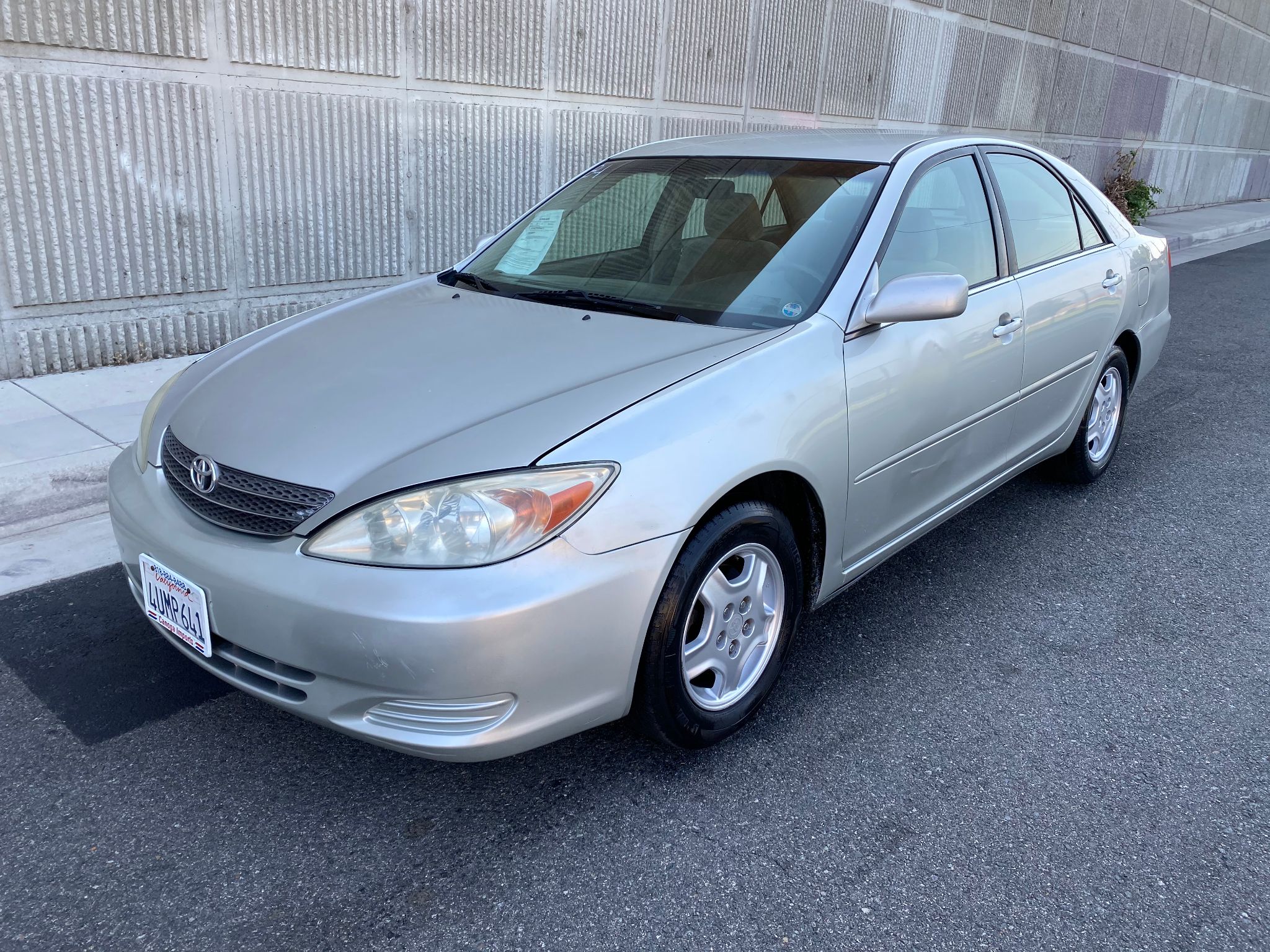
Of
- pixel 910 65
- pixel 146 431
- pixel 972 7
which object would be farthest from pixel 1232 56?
pixel 146 431

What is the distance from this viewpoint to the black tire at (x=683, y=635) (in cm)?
233

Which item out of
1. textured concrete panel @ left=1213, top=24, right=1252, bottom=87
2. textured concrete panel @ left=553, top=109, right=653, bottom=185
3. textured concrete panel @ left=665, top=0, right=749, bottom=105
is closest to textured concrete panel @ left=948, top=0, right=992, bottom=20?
textured concrete panel @ left=665, top=0, right=749, bottom=105

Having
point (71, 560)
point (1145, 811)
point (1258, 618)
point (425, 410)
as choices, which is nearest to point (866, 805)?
point (1145, 811)

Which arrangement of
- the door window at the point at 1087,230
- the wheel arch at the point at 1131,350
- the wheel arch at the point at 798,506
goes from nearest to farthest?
1. the wheel arch at the point at 798,506
2. the door window at the point at 1087,230
3. the wheel arch at the point at 1131,350

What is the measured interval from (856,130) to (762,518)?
84.5 inches

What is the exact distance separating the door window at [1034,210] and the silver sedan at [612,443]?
0.02m

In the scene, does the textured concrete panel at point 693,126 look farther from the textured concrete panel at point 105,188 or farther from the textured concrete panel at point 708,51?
the textured concrete panel at point 105,188

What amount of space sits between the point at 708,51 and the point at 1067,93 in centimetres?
963

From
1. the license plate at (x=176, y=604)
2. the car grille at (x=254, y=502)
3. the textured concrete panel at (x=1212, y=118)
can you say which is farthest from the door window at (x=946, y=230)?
the textured concrete panel at (x=1212, y=118)

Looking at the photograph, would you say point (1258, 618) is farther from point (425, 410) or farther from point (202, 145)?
point (202, 145)

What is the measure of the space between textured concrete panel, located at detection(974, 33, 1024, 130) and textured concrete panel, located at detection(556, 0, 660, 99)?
7.32 metres

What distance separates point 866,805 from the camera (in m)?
2.48

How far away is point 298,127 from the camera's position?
19.5ft

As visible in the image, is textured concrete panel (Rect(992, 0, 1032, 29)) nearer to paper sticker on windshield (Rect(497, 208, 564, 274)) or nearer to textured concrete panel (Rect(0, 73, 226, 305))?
textured concrete panel (Rect(0, 73, 226, 305))
